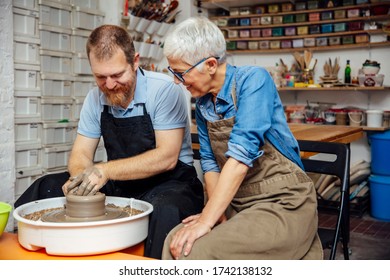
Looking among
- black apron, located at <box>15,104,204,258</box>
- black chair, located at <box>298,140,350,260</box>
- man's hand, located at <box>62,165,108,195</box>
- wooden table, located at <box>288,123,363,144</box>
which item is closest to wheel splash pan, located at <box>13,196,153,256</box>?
man's hand, located at <box>62,165,108,195</box>

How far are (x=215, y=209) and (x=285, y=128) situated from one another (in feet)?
1.44

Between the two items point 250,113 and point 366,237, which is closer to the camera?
point 250,113

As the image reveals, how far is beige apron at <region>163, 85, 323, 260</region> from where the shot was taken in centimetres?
161

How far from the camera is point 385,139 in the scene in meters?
4.59

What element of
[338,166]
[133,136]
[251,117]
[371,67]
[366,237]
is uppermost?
[371,67]

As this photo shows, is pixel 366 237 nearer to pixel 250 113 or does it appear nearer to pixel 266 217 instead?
pixel 266 217

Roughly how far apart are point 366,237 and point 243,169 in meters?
2.76

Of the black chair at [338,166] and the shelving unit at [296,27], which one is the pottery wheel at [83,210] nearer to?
the black chair at [338,166]

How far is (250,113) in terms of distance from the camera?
1.69 meters

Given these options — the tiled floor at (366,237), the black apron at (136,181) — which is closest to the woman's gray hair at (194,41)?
the black apron at (136,181)

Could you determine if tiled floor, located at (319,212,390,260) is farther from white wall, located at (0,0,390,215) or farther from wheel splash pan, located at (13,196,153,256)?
wheel splash pan, located at (13,196,153,256)

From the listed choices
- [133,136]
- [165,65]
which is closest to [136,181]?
[133,136]

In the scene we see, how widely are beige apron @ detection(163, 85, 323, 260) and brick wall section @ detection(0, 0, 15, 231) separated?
2.21 meters

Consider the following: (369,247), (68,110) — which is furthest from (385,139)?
(68,110)
